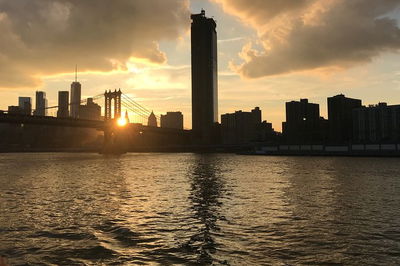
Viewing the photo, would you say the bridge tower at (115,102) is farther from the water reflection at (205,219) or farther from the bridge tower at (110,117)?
the water reflection at (205,219)

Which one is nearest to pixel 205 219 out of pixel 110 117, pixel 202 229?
pixel 202 229

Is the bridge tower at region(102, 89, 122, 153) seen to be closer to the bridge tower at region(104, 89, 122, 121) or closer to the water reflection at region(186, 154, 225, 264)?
the bridge tower at region(104, 89, 122, 121)

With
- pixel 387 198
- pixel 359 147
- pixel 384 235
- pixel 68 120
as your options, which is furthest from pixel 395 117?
pixel 384 235

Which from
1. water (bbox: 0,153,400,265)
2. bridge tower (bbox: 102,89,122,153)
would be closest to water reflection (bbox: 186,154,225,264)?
water (bbox: 0,153,400,265)

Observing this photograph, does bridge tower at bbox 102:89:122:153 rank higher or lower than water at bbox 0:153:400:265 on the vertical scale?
higher

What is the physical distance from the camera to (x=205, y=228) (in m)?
18.2

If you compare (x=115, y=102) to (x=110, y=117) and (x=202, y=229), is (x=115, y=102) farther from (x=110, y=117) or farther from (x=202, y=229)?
(x=202, y=229)

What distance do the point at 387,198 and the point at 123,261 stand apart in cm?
2253

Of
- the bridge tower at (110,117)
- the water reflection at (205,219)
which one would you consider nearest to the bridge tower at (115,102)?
the bridge tower at (110,117)

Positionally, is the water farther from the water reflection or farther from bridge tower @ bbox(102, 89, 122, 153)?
bridge tower @ bbox(102, 89, 122, 153)

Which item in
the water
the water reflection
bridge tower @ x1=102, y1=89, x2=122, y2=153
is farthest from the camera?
bridge tower @ x1=102, y1=89, x2=122, y2=153

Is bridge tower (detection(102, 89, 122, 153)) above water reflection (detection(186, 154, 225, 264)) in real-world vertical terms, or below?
above

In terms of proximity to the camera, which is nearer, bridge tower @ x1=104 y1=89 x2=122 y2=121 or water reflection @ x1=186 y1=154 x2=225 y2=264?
water reflection @ x1=186 y1=154 x2=225 y2=264

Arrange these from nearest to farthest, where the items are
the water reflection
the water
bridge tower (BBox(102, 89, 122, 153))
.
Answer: the water → the water reflection → bridge tower (BBox(102, 89, 122, 153))
